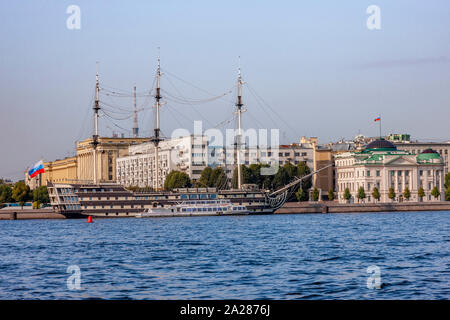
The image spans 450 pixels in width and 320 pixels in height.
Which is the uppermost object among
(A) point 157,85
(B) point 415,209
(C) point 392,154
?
(A) point 157,85

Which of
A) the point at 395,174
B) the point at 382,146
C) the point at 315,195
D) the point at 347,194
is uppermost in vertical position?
the point at 382,146

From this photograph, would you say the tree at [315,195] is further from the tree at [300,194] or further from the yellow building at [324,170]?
the yellow building at [324,170]

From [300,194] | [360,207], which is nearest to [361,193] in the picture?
[300,194]

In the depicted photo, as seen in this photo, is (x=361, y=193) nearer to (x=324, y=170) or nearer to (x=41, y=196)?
(x=324, y=170)

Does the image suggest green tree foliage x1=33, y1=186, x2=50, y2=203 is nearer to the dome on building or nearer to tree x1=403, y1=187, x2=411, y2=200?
the dome on building

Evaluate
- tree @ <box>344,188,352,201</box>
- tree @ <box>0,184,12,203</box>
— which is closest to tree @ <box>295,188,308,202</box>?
tree @ <box>344,188,352,201</box>

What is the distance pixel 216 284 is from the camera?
82.8ft

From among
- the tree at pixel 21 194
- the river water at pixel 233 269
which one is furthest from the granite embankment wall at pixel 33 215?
the river water at pixel 233 269

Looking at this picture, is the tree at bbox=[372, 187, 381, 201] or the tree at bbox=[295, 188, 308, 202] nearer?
the tree at bbox=[295, 188, 308, 202]

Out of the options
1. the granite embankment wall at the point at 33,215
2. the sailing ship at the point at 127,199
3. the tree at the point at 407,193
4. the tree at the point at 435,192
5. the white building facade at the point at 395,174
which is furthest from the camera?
the white building facade at the point at 395,174

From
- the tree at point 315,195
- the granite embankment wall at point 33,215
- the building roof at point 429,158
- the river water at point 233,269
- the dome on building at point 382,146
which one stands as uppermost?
the dome on building at point 382,146

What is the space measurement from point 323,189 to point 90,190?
72.1 meters
